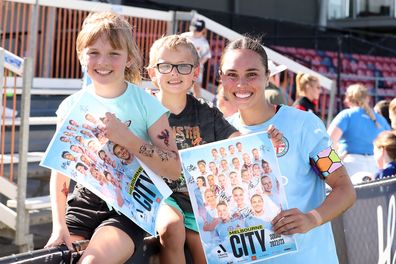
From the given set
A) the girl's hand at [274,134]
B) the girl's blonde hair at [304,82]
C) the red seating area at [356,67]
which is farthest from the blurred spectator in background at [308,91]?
the red seating area at [356,67]

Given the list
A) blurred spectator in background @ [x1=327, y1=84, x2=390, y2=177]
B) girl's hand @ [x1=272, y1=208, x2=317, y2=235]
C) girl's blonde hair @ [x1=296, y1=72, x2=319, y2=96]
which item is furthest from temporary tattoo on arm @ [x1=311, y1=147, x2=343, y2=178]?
girl's blonde hair @ [x1=296, y1=72, x2=319, y2=96]

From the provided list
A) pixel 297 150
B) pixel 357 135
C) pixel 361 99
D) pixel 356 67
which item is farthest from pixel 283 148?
pixel 356 67

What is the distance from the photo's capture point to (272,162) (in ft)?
8.11

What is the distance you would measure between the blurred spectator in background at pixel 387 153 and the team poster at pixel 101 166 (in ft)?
11.2

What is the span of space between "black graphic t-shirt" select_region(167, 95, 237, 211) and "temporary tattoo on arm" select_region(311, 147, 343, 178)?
46 centimetres

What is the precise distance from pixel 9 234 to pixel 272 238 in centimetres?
404

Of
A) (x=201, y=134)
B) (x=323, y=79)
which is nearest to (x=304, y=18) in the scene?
(x=323, y=79)

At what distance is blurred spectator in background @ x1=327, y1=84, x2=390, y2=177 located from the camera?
299 inches

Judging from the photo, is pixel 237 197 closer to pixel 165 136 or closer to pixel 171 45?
pixel 165 136

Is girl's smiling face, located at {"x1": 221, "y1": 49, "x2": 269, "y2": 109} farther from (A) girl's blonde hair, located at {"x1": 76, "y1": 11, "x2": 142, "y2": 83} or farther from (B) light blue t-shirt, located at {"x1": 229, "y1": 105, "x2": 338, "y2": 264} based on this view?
(A) girl's blonde hair, located at {"x1": 76, "y1": 11, "x2": 142, "y2": 83}

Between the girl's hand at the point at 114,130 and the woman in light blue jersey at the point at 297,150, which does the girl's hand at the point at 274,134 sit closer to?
the woman in light blue jersey at the point at 297,150

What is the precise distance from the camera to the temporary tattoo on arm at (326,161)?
8.39 feet

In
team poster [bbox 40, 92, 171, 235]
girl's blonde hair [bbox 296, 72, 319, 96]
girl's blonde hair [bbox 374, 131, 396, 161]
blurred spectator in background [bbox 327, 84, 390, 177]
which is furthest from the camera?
girl's blonde hair [bbox 296, 72, 319, 96]

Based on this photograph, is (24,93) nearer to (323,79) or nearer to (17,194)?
(17,194)
